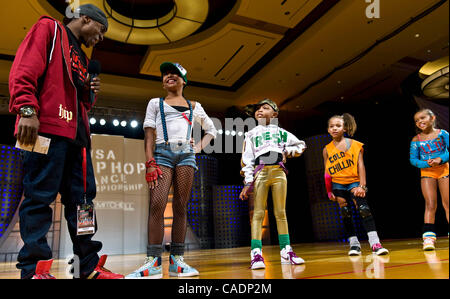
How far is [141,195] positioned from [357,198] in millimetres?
5042

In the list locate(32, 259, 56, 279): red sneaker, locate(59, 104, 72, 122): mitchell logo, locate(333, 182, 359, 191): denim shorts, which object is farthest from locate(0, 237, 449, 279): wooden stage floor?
locate(59, 104, 72, 122): mitchell logo

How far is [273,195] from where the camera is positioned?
7.08 ft

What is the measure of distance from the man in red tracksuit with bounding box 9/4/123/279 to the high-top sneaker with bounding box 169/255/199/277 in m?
0.38

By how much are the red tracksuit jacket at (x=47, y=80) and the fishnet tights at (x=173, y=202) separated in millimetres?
543

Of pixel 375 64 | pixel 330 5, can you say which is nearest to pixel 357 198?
pixel 330 5

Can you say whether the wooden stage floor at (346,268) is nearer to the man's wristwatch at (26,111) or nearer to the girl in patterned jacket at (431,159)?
the girl in patterned jacket at (431,159)

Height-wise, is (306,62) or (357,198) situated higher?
(306,62)

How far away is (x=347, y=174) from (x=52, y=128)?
2.35m

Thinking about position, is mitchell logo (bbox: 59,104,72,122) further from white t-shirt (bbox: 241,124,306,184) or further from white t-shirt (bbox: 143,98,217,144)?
white t-shirt (bbox: 241,124,306,184)

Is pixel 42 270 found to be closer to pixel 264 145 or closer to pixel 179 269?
pixel 179 269

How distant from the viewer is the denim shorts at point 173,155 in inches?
69.8

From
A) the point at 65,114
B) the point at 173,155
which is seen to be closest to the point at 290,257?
the point at 173,155

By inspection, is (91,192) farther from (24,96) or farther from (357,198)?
(357,198)

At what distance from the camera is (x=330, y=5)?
5176 mm
